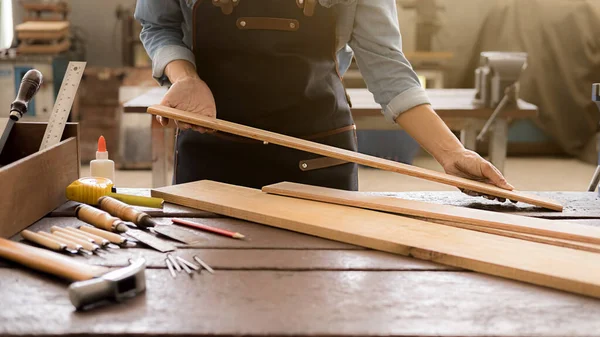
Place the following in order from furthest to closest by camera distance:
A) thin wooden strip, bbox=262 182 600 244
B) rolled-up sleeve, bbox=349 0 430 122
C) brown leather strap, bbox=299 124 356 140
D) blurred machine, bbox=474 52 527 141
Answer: blurred machine, bbox=474 52 527 141
brown leather strap, bbox=299 124 356 140
rolled-up sleeve, bbox=349 0 430 122
thin wooden strip, bbox=262 182 600 244

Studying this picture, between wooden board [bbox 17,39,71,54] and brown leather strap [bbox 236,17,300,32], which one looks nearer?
brown leather strap [bbox 236,17,300,32]

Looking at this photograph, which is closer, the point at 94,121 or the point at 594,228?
the point at 594,228

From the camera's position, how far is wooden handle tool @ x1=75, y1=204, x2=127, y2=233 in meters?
1.18

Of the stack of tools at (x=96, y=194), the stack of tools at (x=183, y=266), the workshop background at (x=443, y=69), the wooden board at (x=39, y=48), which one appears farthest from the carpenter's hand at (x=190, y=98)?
the wooden board at (x=39, y=48)

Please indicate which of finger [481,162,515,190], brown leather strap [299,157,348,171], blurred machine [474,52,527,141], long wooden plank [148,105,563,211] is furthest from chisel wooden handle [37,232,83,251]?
blurred machine [474,52,527,141]

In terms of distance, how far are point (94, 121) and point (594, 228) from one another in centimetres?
493

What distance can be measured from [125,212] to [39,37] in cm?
468

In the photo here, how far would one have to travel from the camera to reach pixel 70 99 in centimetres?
151

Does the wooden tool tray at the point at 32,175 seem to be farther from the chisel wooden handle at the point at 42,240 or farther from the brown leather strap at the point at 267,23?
the brown leather strap at the point at 267,23

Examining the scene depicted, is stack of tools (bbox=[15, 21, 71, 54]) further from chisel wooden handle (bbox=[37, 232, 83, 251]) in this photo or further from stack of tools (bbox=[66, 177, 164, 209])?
chisel wooden handle (bbox=[37, 232, 83, 251])

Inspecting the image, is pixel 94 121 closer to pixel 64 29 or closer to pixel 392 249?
pixel 64 29

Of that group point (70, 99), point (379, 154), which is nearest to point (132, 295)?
point (70, 99)

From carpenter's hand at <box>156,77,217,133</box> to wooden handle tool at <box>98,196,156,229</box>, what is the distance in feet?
1.00

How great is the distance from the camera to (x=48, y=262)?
3.17 ft
